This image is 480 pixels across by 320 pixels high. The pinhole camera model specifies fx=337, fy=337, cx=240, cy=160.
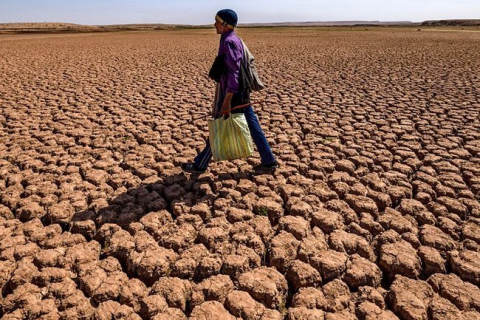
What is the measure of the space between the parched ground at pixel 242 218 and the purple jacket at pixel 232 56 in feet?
2.37

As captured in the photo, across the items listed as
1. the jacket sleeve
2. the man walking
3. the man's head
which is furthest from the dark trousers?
the man's head

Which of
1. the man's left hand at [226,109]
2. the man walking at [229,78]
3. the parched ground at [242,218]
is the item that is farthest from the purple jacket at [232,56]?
the parched ground at [242,218]

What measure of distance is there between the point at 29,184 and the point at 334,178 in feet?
8.19

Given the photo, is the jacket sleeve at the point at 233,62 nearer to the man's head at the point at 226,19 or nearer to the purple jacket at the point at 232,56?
the purple jacket at the point at 232,56

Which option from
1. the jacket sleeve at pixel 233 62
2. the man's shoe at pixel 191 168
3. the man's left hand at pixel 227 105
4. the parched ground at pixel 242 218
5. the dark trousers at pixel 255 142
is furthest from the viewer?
the man's shoe at pixel 191 168

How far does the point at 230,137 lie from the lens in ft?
8.37

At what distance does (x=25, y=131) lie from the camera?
3.93 metres

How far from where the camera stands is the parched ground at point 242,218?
→ 1.66 metres

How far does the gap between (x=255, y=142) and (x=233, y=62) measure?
756 mm

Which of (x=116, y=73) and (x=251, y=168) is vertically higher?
(x=116, y=73)

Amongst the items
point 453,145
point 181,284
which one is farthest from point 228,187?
point 453,145

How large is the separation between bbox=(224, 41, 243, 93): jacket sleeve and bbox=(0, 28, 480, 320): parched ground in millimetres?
720

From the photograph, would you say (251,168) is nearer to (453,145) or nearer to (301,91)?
(453,145)

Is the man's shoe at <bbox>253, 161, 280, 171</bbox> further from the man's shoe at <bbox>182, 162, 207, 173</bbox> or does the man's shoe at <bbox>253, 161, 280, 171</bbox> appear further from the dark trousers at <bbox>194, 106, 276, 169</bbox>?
the man's shoe at <bbox>182, 162, 207, 173</bbox>
